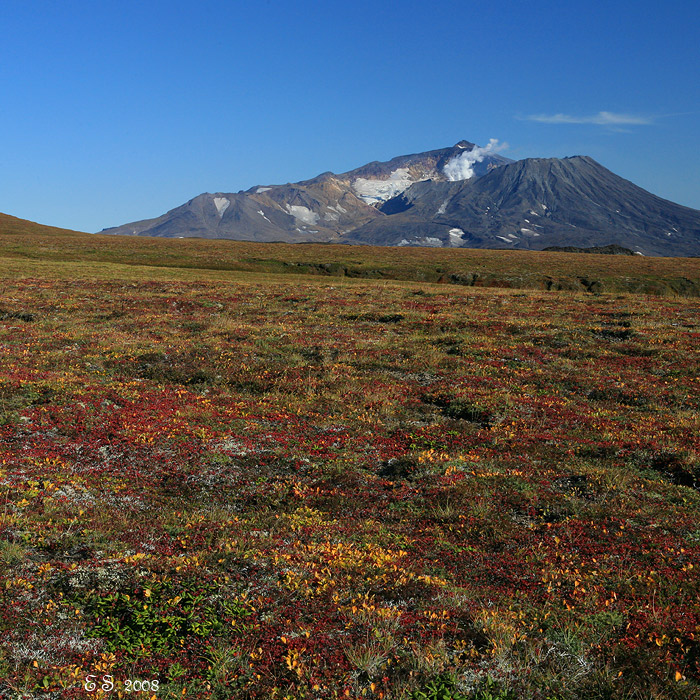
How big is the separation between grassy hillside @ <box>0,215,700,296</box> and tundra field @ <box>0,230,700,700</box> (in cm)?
6005

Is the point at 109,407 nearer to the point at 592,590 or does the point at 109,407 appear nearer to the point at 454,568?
the point at 454,568

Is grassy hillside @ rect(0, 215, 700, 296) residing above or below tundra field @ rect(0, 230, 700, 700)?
above

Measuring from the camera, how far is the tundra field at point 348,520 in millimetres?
6984

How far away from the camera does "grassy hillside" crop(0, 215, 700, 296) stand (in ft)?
271

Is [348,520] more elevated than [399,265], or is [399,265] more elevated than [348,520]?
[399,265]

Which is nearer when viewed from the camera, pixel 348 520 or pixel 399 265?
pixel 348 520

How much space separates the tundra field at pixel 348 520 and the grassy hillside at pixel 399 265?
6005 centimetres

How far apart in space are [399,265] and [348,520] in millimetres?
91986

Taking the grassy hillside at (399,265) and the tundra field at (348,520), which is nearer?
the tundra field at (348,520)

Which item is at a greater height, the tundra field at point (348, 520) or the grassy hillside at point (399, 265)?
the grassy hillside at point (399, 265)

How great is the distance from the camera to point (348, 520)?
439 inches

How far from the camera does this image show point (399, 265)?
101 metres

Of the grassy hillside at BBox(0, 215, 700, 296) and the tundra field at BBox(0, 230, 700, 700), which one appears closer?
the tundra field at BBox(0, 230, 700, 700)

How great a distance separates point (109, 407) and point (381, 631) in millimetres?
12910
